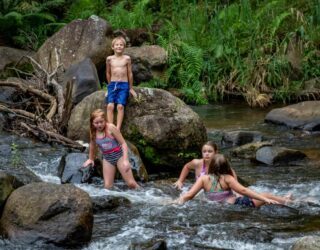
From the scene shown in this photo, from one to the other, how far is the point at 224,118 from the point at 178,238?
715 cm

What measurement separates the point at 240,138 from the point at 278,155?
1.39 metres

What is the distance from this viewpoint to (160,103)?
9.16m

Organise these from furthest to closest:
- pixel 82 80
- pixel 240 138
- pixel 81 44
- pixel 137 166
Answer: pixel 81 44 → pixel 82 80 → pixel 240 138 → pixel 137 166

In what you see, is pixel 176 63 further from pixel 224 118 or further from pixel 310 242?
pixel 310 242

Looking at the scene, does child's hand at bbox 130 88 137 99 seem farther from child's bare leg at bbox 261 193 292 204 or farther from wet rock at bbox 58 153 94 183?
child's bare leg at bbox 261 193 292 204

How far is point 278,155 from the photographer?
9375 millimetres

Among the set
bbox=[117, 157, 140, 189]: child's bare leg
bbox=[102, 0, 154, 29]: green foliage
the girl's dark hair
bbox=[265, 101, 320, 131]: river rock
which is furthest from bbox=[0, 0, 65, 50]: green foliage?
the girl's dark hair

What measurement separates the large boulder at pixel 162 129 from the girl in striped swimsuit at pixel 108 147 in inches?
39.5

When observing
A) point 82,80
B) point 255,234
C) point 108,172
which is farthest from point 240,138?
point 255,234

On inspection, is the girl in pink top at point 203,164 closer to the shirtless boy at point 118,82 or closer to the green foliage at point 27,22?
the shirtless boy at point 118,82

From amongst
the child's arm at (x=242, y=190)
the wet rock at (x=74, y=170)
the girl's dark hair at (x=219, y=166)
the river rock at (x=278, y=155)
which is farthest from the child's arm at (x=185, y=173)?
the river rock at (x=278, y=155)

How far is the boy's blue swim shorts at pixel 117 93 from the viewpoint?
9.04 meters

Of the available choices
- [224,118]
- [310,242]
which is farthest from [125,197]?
[224,118]

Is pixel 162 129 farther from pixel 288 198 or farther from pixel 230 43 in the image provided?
pixel 230 43
